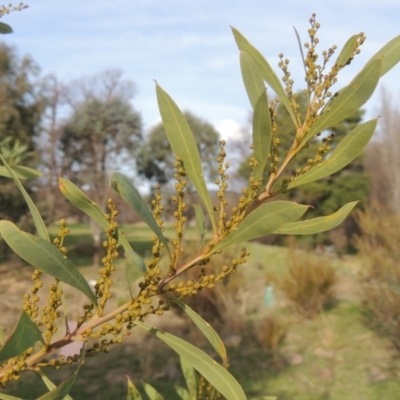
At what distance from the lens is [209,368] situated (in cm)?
48

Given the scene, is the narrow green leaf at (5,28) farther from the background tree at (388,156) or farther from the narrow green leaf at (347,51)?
the background tree at (388,156)

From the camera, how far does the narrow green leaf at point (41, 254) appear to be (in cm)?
40

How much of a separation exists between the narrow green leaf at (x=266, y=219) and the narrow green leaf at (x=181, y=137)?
4 cm

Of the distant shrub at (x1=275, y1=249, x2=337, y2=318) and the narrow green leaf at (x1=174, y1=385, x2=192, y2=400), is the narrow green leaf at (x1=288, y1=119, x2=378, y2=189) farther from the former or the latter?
the distant shrub at (x1=275, y1=249, x2=337, y2=318)

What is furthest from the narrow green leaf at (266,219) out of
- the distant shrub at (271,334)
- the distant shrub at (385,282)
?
the distant shrub at (385,282)

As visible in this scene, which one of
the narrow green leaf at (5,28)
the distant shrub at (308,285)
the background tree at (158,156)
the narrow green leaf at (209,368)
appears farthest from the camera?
the background tree at (158,156)

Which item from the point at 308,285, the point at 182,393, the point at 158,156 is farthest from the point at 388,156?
the point at 182,393

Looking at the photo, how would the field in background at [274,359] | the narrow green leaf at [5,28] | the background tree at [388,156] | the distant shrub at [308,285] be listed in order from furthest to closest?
the background tree at [388,156] → the distant shrub at [308,285] → the field in background at [274,359] → the narrow green leaf at [5,28]

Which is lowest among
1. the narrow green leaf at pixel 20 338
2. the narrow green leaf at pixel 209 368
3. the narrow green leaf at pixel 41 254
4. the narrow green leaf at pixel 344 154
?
the narrow green leaf at pixel 209 368

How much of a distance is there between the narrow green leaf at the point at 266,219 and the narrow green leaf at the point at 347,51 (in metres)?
0.19

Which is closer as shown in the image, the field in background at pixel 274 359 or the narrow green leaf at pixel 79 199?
the narrow green leaf at pixel 79 199

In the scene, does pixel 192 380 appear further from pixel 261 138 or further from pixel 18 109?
pixel 18 109

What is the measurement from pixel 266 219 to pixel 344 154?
127 millimetres

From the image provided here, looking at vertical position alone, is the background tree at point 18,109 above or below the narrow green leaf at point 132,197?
above
